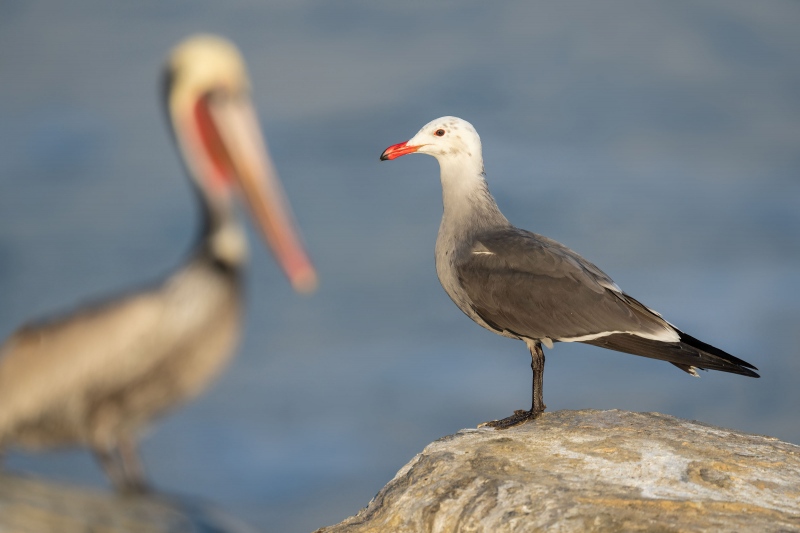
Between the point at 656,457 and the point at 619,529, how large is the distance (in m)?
1.25

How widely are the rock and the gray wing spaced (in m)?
0.83

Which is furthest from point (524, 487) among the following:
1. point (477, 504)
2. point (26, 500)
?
point (26, 500)

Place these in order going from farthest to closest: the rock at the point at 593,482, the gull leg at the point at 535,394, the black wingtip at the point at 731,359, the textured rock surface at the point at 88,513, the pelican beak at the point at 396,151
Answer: the pelican beak at the point at 396,151 → the gull leg at the point at 535,394 → the black wingtip at the point at 731,359 → the rock at the point at 593,482 → the textured rock surface at the point at 88,513

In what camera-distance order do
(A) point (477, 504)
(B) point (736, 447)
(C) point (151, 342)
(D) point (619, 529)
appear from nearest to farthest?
(D) point (619, 529)
(A) point (477, 504)
(B) point (736, 447)
(C) point (151, 342)

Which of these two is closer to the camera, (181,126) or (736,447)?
(736,447)

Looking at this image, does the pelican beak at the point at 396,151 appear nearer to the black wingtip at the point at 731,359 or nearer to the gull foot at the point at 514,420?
the gull foot at the point at 514,420

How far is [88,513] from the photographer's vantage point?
5.56 meters

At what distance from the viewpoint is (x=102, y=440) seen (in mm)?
8617

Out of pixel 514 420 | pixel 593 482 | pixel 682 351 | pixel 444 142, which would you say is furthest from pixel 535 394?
pixel 444 142

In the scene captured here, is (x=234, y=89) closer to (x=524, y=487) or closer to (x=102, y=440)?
(x=102, y=440)

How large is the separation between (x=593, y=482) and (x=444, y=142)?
3540 mm

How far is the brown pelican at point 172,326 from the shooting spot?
8398mm

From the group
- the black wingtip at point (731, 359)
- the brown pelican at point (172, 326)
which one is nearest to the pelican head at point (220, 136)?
the brown pelican at point (172, 326)

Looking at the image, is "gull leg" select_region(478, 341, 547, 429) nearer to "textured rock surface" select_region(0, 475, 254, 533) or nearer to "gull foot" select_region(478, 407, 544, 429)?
→ "gull foot" select_region(478, 407, 544, 429)
